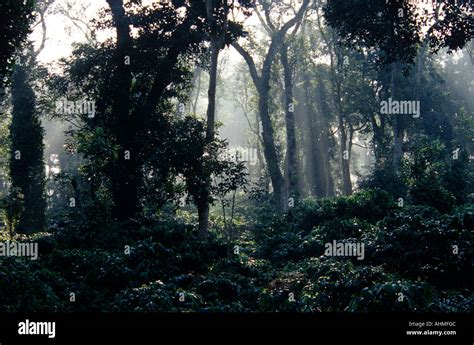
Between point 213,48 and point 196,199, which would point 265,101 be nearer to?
point 213,48

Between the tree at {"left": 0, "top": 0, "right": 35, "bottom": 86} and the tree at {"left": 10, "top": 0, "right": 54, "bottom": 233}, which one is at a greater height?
the tree at {"left": 0, "top": 0, "right": 35, "bottom": 86}

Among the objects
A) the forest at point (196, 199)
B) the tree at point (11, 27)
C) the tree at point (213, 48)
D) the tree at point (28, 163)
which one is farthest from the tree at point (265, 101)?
the tree at point (11, 27)

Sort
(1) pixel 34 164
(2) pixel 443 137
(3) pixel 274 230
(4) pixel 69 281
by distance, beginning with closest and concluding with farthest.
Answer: (4) pixel 69 281
(3) pixel 274 230
(1) pixel 34 164
(2) pixel 443 137

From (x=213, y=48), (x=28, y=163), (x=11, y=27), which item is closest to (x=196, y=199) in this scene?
(x=213, y=48)

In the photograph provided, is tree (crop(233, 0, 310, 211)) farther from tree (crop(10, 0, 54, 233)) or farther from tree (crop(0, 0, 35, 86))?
tree (crop(0, 0, 35, 86))

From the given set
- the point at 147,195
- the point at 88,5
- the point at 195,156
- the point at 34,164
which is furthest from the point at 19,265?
the point at 88,5

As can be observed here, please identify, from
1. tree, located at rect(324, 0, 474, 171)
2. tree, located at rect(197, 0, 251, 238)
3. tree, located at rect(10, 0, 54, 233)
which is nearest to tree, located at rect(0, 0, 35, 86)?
tree, located at rect(197, 0, 251, 238)

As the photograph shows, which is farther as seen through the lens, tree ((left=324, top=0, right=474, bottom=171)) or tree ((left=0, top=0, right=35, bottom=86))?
tree ((left=324, top=0, right=474, bottom=171))

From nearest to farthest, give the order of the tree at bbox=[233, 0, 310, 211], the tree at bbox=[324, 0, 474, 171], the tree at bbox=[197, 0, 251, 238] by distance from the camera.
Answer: the tree at bbox=[324, 0, 474, 171], the tree at bbox=[197, 0, 251, 238], the tree at bbox=[233, 0, 310, 211]

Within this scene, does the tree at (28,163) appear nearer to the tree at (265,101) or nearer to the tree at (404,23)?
the tree at (265,101)

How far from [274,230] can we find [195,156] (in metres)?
6.94

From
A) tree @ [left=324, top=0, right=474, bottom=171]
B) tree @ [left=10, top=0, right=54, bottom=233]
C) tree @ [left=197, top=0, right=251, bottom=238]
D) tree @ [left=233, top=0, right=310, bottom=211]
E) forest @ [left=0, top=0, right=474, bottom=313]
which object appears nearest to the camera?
forest @ [left=0, top=0, right=474, bottom=313]

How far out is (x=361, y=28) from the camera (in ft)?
53.1

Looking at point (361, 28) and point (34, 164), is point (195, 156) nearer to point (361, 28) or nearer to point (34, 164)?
point (361, 28)
